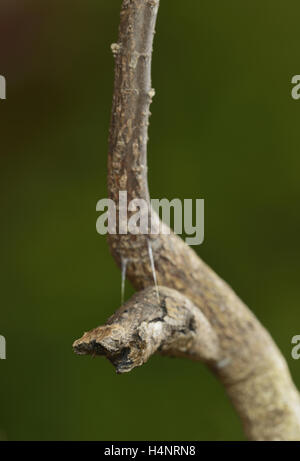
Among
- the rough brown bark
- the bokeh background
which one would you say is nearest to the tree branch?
the rough brown bark

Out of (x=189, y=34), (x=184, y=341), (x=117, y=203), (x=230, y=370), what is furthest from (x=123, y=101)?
(x=189, y=34)

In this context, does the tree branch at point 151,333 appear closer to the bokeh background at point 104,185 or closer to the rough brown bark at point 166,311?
the rough brown bark at point 166,311

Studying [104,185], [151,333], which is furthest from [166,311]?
[104,185]

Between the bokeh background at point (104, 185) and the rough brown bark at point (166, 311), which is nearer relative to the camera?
the rough brown bark at point (166, 311)

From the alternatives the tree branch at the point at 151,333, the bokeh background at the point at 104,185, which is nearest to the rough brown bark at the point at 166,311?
the tree branch at the point at 151,333
